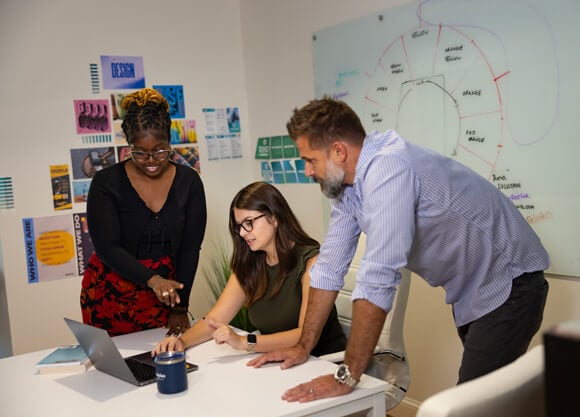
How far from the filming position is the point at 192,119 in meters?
4.30

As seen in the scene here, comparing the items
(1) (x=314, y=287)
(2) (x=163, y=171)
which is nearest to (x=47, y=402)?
(1) (x=314, y=287)

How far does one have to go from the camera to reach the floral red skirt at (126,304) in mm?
2535

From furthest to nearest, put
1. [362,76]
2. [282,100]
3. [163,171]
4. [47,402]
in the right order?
[282,100]
[362,76]
[163,171]
[47,402]

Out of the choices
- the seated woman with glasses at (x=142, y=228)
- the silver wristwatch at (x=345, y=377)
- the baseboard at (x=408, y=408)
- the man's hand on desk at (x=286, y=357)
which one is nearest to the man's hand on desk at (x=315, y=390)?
the silver wristwatch at (x=345, y=377)

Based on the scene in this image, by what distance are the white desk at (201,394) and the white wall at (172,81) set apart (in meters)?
1.45

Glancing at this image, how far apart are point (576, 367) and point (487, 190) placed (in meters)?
1.36

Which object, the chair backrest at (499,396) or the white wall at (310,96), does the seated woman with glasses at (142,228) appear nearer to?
the white wall at (310,96)

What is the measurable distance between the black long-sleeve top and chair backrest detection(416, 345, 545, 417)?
175cm

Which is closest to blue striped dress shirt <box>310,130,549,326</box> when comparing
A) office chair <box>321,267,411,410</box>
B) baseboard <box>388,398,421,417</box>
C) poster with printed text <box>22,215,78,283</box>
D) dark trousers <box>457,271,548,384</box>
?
dark trousers <box>457,271,548,384</box>

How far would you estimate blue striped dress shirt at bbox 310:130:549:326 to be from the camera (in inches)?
64.4

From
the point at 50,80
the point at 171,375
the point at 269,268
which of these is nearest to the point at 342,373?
the point at 171,375

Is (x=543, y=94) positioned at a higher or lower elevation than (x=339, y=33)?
lower

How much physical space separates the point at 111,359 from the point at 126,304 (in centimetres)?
65

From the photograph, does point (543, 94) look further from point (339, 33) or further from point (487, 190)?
point (339, 33)
